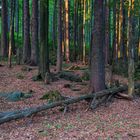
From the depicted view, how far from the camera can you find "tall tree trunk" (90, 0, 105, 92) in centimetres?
1356

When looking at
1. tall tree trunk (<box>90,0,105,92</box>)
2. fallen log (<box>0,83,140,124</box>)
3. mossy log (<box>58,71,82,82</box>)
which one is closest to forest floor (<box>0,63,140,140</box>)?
fallen log (<box>0,83,140,124</box>)

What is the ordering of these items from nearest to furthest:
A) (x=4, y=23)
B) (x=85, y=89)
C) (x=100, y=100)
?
(x=100, y=100) < (x=85, y=89) < (x=4, y=23)

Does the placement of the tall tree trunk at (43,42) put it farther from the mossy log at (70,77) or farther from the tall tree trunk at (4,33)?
the tall tree trunk at (4,33)

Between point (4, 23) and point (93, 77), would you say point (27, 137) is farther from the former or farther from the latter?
point (4, 23)

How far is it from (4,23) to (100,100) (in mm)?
15672

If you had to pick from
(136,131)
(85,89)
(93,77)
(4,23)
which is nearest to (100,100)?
(93,77)

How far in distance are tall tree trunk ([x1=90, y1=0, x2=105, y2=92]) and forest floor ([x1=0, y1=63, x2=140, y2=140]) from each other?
106 cm

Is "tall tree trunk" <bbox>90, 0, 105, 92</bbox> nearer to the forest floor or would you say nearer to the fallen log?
the fallen log

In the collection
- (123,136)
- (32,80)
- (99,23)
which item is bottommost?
(123,136)

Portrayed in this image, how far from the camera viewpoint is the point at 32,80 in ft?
54.2

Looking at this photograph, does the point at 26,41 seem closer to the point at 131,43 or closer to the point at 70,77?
the point at 70,77

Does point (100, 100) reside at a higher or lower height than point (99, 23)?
lower

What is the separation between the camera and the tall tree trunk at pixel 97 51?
13.6m

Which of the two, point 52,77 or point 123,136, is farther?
point 52,77
